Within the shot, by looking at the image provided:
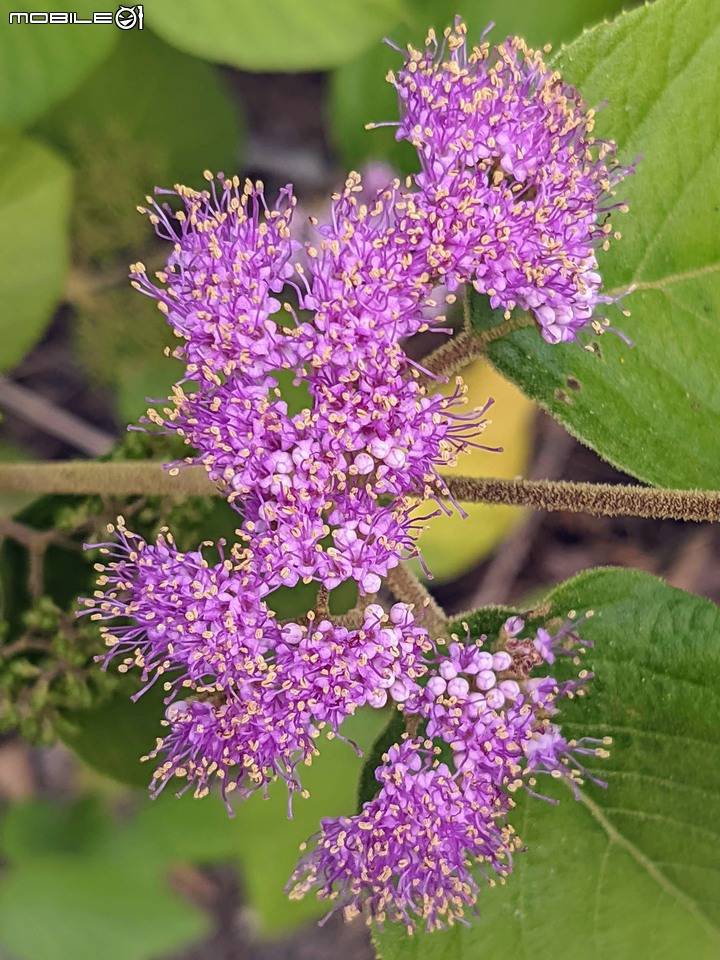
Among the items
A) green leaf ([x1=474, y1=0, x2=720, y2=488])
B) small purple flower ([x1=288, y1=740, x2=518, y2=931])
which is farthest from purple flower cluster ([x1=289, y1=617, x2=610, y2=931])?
green leaf ([x1=474, y1=0, x2=720, y2=488])

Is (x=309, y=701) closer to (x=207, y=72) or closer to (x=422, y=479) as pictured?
(x=422, y=479)

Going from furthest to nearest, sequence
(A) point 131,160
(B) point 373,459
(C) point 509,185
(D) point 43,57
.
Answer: (A) point 131,160, (D) point 43,57, (C) point 509,185, (B) point 373,459

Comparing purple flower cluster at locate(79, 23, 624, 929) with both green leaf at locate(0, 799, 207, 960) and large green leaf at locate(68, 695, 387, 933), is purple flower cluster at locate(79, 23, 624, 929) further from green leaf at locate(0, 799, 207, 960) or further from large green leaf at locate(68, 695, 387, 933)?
green leaf at locate(0, 799, 207, 960)

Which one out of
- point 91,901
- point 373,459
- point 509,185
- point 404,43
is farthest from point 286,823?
point 404,43

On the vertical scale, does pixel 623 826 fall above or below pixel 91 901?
above

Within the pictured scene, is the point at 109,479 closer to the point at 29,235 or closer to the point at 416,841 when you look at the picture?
the point at 29,235

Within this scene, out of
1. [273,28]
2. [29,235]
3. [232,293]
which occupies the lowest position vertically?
[232,293]
